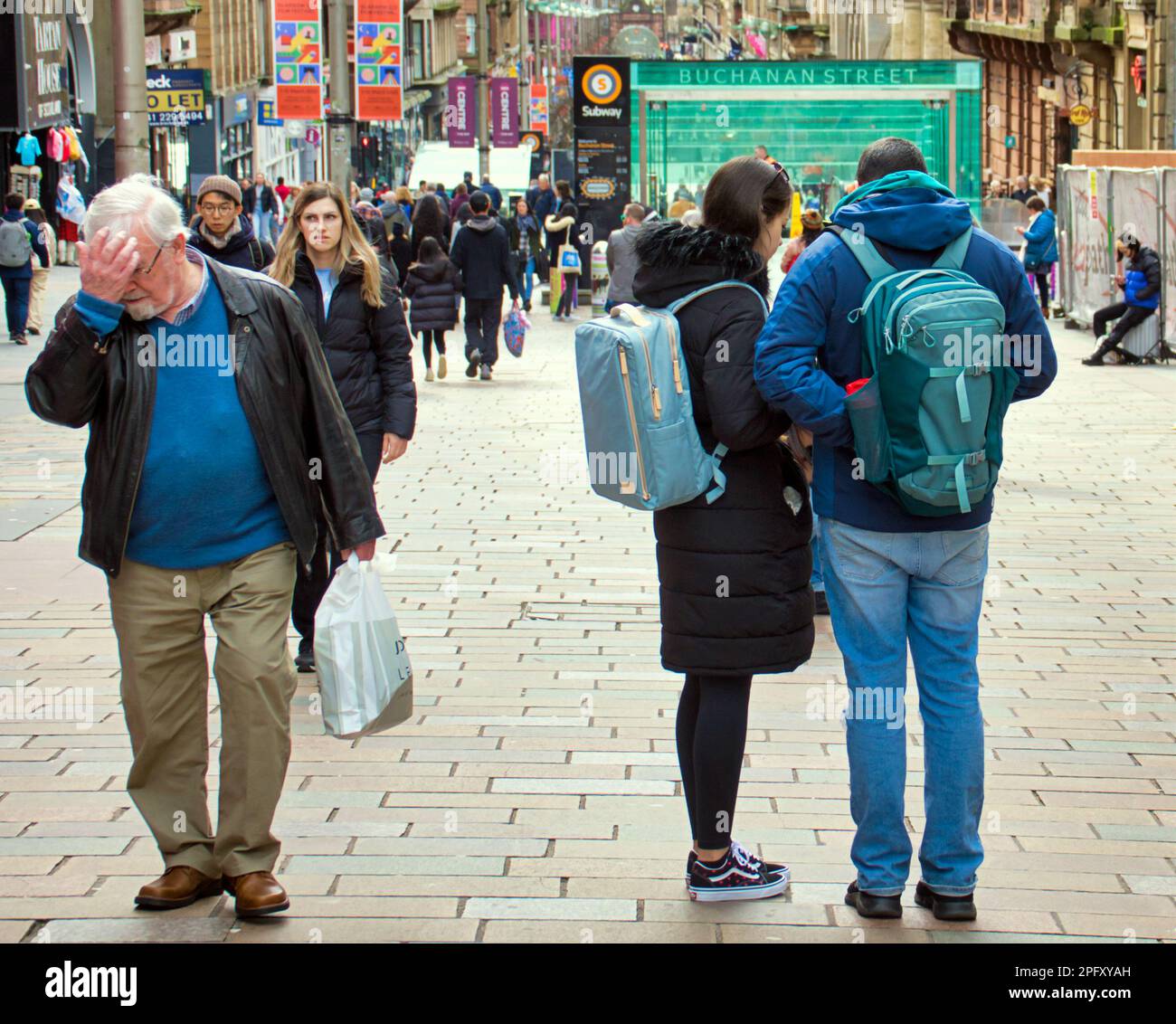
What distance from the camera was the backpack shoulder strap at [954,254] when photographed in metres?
4.28

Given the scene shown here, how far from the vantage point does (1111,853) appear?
4926mm

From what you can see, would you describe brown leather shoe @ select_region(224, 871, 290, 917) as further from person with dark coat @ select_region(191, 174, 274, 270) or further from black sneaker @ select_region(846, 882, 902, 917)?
person with dark coat @ select_region(191, 174, 274, 270)

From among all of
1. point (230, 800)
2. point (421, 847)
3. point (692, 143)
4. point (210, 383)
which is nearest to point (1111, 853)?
point (421, 847)

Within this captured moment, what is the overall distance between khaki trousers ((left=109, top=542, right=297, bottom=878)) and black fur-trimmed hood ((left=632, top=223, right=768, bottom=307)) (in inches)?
43.1

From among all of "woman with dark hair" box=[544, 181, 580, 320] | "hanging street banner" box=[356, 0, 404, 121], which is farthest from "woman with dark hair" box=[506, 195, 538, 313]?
"hanging street banner" box=[356, 0, 404, 121]

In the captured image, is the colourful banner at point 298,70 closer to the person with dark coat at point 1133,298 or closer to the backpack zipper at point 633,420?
the person with dark coat at point 1133,298

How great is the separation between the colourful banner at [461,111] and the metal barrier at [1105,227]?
2712 centimetres

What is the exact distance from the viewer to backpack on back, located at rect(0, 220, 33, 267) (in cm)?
2008

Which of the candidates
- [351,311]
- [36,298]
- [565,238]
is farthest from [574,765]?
[565,238]

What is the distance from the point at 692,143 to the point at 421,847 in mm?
23212

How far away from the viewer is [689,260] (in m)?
4.41

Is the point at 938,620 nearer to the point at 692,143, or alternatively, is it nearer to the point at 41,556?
the point at 41,556

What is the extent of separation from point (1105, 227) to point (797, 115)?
719cm

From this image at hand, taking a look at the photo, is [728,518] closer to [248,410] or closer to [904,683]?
[904,683]
